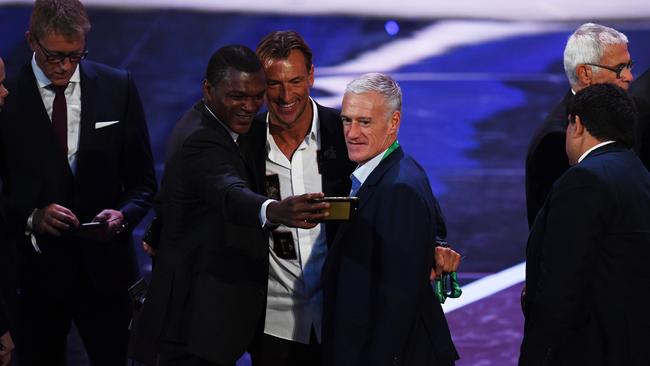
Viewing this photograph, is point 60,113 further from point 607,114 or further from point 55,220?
point 607,114

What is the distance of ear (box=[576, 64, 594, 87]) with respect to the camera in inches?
155

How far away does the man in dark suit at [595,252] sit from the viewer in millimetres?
3184

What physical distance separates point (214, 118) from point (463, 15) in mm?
5346

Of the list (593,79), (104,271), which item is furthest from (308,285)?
(593,79)

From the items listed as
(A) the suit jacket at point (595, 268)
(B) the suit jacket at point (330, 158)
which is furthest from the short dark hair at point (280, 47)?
(A) the suit jacket at point (595, 268)

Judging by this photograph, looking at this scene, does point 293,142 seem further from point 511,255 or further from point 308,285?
point 511,255

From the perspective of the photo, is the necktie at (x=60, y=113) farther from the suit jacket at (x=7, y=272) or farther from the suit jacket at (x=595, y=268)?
the suit jacket at (x=595, y=268)

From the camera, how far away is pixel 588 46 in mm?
3926

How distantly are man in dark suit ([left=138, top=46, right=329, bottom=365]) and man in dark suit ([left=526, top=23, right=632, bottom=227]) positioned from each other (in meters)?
1.12

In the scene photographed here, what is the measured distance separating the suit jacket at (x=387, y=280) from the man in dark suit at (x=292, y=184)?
1.04 feet

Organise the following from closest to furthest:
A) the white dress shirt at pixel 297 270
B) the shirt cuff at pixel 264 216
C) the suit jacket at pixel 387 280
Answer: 1. the shirt cuff at pixel 264 216
2. the suit jacket at pixel 387 280
3. the white dress shirt at pixel 297 270

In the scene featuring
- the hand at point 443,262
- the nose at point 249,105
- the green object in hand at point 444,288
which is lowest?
the green object in hand at point 444,288

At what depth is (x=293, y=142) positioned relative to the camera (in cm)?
362

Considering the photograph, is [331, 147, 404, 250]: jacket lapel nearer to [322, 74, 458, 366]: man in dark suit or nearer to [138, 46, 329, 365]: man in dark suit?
[322, 74, 458, 366]: man in dark suit
